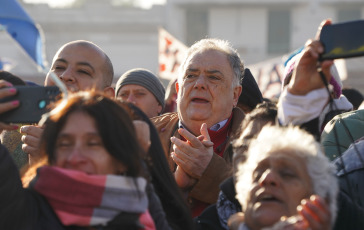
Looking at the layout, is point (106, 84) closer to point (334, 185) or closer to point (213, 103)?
point (213, 103)

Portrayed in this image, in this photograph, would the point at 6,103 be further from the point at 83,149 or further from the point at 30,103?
the point at 83,149

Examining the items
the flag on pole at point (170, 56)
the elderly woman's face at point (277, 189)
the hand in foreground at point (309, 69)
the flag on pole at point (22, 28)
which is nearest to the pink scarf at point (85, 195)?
the elderly woman's face at point (277, 189)

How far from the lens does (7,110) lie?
2807 millimetres

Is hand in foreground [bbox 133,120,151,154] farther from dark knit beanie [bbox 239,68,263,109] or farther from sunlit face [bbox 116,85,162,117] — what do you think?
sunlit face [bbox 116,85,162,117]

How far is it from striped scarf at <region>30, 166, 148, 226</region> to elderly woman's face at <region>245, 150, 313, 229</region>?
360 mm

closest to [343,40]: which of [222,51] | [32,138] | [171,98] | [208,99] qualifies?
[32,138]

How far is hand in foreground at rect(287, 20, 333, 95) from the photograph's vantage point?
2.76 metres

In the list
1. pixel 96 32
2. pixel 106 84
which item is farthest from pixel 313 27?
pixel 106 84

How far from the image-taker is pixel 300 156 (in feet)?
9.17

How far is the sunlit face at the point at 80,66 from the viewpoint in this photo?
406 cm

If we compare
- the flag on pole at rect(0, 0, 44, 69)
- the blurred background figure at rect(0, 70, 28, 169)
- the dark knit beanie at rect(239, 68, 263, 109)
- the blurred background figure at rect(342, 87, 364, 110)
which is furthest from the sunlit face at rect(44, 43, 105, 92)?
the flag on pole at rect(0, 0, 44, 69)

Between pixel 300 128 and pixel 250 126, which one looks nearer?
pixel 300 128

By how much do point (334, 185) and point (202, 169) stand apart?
2.93 ft

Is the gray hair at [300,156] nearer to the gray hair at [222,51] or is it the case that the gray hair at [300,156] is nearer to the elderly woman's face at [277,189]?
the elderly woman's face at [277,189]
